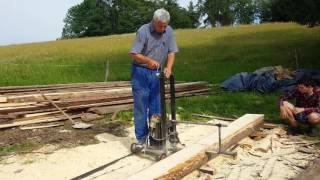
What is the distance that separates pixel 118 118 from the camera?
1001 cm

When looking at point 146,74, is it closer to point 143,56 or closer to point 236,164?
point 143,56

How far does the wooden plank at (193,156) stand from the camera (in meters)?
5.58

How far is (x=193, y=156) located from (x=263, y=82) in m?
7.47

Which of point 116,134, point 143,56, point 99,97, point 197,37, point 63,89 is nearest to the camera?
point 143,56

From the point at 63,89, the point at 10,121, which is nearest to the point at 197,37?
the point at 63,89

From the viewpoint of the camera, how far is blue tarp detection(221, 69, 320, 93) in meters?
13.0

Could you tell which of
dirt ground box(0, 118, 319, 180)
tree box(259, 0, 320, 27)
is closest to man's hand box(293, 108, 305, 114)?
dirt ground box(0, 118, 319, 180)

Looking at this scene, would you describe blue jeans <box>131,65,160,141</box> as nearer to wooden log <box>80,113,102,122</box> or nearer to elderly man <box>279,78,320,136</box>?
elderly man <box>279,78,320,136</box>

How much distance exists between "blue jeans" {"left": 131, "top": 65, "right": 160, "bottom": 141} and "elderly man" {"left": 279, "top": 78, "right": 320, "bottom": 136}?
2.27 meters

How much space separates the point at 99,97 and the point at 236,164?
191 inches

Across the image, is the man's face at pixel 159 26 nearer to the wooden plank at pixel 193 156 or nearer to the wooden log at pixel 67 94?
the wooden plank at pixel 193 156

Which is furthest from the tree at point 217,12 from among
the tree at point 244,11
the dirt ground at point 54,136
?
the dirt ground at point 54,136

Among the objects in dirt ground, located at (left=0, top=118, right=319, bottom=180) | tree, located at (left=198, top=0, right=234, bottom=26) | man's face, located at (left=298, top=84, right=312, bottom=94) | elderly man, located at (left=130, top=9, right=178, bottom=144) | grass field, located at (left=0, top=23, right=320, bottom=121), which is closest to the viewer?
dirt ground, located at (left=0, top=118, right=319, bottom=180)

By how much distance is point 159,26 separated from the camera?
6.62m
